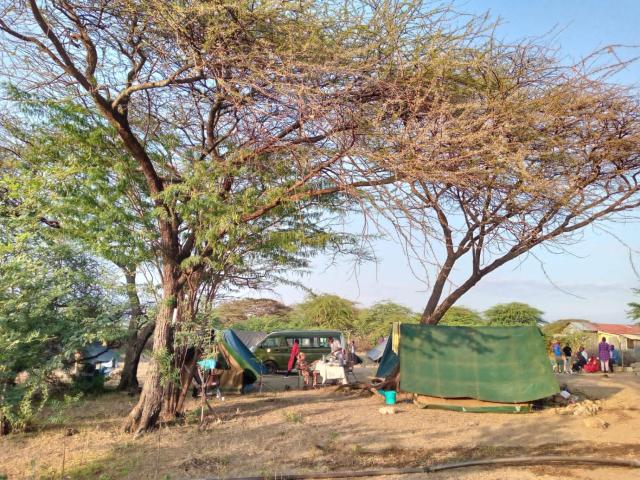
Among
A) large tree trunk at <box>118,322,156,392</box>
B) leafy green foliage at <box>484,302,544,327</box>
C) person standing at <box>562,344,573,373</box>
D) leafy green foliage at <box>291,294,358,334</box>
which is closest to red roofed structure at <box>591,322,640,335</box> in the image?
leafy green foliage at <box>484,302,544,327</box>

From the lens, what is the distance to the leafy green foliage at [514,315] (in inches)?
1363

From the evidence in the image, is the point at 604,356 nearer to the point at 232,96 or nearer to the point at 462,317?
the point at 462,317

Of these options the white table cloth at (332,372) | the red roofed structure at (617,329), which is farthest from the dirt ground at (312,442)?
the red roofed structure at (617,329)

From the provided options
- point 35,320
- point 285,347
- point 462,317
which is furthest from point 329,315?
point 35,320

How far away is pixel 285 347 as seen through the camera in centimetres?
1922

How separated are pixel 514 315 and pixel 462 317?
136 inches

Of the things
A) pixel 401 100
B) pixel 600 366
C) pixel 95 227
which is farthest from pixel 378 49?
pixel 600 366

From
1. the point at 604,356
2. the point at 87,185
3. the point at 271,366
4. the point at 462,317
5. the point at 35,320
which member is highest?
the point at 462,317

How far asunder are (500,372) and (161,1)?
8.86m

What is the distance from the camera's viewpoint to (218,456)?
6469mm

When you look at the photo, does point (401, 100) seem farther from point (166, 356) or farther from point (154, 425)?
point (154, 425)

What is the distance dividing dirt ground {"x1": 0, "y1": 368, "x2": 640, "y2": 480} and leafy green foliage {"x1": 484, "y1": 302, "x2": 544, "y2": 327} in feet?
81.9

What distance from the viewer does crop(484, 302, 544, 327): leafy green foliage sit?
34625mm

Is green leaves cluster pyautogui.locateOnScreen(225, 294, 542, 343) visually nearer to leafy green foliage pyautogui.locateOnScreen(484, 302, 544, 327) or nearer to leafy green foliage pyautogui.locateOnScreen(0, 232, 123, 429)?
leafy green foliage pyautogui.locateOnScreen(484, 302, 544, 327)
